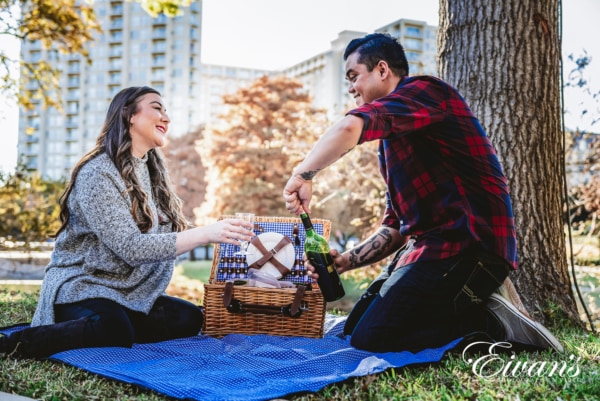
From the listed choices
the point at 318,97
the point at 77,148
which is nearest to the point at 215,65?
the point at 318,97

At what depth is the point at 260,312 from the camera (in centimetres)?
326

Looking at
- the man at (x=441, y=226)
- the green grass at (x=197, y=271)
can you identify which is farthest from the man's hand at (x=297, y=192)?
the green grass at (x=197, y=271)

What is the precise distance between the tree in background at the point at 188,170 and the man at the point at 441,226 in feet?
106

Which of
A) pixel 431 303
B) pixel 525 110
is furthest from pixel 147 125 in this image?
pixel 525 110

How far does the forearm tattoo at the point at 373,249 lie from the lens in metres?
3.33

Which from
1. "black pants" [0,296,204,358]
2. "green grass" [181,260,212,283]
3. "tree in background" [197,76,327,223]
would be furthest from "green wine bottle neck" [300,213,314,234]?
"green grass" [181,260,212,283]

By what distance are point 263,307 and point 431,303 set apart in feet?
3.25

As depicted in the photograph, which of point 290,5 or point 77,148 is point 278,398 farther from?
point 77,148

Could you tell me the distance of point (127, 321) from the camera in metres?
2.85

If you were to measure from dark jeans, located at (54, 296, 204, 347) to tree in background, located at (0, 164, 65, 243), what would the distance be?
27.0 feet

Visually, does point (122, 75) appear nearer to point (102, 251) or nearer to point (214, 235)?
point (102, 251)

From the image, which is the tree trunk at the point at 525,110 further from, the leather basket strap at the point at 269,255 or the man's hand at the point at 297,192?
the man's hand at the point at 297,192

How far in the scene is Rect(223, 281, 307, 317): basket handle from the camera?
3221mm

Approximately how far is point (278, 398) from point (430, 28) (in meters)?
76.8
